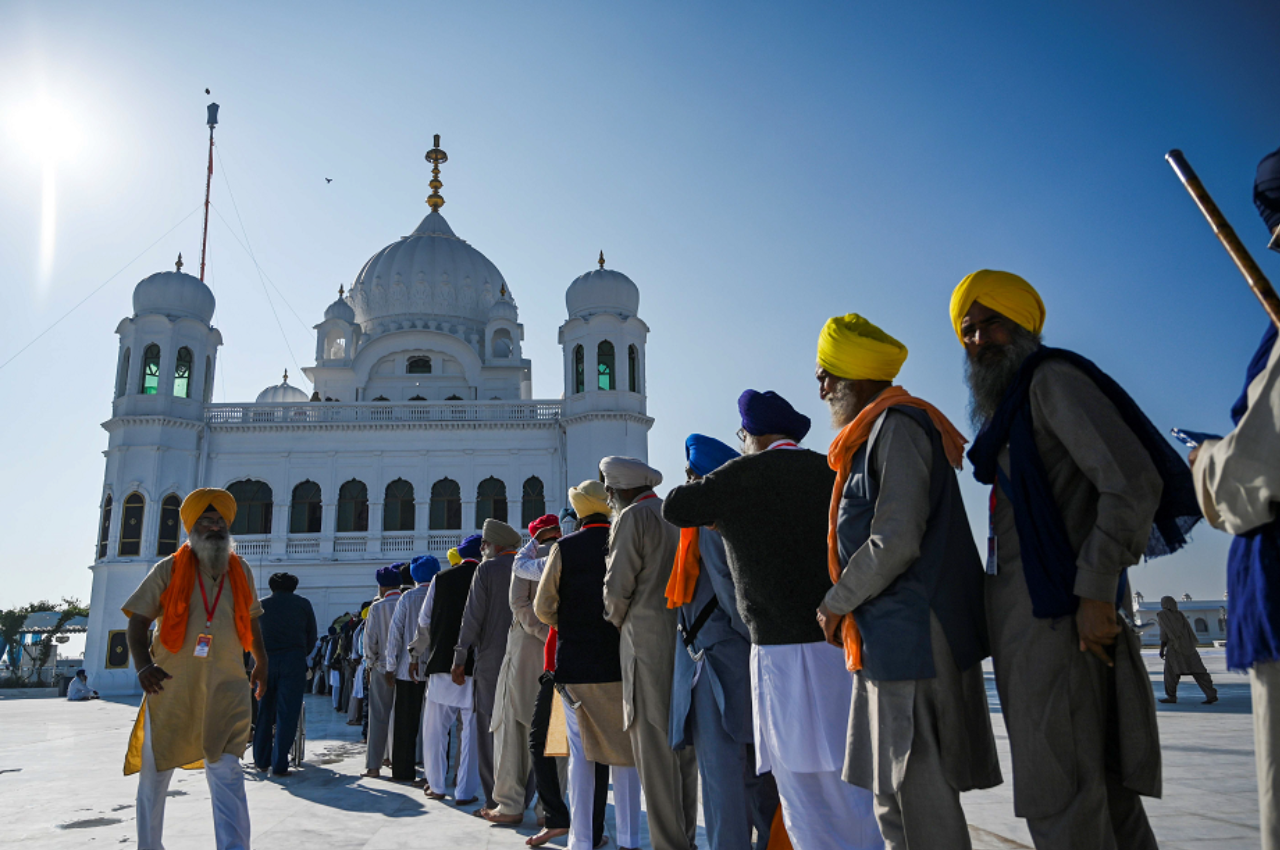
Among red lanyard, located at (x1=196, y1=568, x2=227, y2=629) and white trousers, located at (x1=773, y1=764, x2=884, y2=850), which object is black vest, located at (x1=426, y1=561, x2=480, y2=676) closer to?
red lanyard, located at (x1=196, y1=568, x2=227, y2=629)

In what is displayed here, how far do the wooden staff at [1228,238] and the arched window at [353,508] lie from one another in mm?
25891

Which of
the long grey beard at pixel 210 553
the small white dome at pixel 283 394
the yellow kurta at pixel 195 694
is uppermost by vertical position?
the small white dome at pixel 283 394

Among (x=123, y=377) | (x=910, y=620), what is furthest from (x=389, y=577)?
(x=123, y=377)

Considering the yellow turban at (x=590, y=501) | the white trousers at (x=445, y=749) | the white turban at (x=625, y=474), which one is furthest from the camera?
the white trousers at (x=445, y=749)

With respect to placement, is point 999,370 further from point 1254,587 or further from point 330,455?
point 330,455

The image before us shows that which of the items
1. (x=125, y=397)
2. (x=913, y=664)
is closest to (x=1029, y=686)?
(x=913, y=664)

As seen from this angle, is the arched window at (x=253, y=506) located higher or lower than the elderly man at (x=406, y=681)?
higher

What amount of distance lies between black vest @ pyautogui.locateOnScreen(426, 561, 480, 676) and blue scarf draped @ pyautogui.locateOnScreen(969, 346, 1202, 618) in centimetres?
437

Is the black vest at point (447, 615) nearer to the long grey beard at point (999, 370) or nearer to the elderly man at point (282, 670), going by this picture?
the elderly man at point (282, 670)

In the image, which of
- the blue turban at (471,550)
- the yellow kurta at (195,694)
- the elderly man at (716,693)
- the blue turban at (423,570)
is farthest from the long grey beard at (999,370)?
the blue turban at (423,570)

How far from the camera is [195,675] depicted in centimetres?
415

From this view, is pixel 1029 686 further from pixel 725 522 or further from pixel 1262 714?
pixel 725 522

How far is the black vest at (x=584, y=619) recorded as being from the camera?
178 inches

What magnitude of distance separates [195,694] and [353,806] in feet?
6.39
